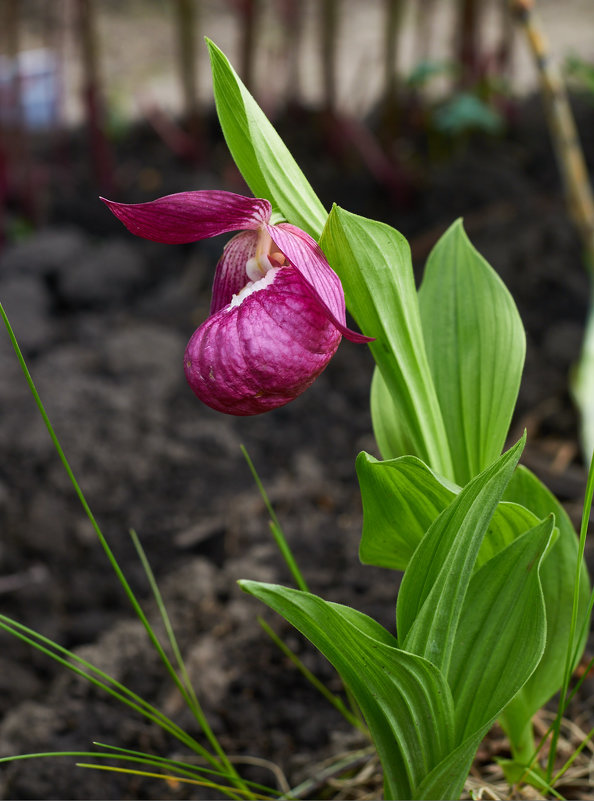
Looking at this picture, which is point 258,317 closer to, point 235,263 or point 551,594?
point 235,263

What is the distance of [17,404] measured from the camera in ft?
5.89

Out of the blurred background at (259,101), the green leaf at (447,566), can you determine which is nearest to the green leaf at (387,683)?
the green leaf at (447,566)

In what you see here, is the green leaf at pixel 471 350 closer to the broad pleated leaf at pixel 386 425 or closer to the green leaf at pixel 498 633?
the broad pleated leaf at pixel 386 425

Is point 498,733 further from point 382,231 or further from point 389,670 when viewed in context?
point 382,231

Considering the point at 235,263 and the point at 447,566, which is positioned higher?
the point at 235,263

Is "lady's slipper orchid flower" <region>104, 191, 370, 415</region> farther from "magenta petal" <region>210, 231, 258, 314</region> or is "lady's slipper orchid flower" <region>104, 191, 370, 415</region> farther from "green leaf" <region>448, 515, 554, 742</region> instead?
"green leaf" <region>448, 515, 554, 742</region>

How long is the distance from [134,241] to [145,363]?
74cm

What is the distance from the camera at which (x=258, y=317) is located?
0.68 metres

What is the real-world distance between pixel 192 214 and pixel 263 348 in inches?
5.6

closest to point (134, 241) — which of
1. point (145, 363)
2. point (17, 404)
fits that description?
point (145, 363)

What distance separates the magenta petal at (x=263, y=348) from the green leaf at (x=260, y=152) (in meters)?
0.08

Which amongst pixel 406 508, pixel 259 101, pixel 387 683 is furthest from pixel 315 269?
pixel 259 101

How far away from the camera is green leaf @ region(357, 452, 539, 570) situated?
0.74 m


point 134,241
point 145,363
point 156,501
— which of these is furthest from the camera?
point 134,241
